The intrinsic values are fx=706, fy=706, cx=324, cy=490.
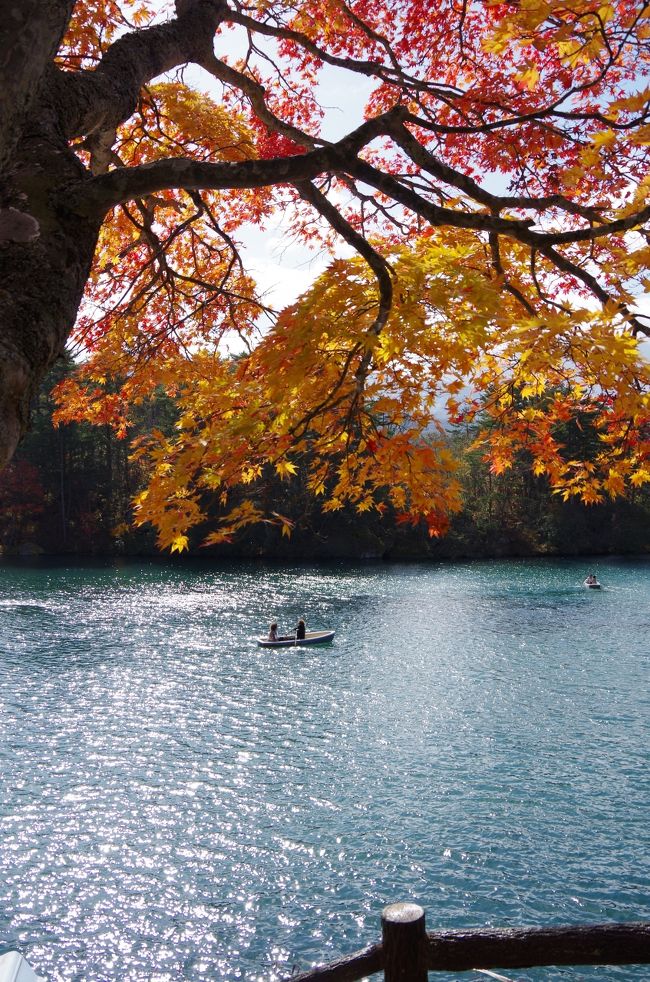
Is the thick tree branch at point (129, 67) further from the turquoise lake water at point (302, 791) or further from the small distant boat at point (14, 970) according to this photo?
the turquoise lake water at point (302, 791)

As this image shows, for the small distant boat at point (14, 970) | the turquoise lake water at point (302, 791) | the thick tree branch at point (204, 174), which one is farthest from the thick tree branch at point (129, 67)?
the turquoise lake water at point (302, 791)

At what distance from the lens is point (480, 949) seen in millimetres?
2223

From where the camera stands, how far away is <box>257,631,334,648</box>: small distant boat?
21.8 m

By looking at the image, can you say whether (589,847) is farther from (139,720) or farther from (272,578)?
(272,578)

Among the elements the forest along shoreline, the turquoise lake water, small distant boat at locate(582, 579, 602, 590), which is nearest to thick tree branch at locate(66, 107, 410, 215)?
the turquoise lake water

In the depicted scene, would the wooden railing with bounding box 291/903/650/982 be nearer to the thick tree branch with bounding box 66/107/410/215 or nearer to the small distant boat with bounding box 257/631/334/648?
the thick tree branch with bounding box 66/107/410/215

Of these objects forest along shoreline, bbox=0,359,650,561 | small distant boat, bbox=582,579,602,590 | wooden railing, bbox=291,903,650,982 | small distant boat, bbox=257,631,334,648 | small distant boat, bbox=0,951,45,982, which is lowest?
small distant boat, bbox=257,631,334,648

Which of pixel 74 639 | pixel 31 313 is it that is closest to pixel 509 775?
pixel 31 313

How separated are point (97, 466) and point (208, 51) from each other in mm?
46481

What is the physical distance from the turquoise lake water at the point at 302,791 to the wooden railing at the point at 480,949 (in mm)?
6246

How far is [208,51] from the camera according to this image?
3984 mm

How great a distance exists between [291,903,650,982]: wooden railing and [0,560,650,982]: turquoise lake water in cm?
625

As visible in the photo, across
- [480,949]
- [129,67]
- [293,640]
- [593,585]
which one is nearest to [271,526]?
[593,585]

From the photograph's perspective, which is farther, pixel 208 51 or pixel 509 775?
pixel 509 775
